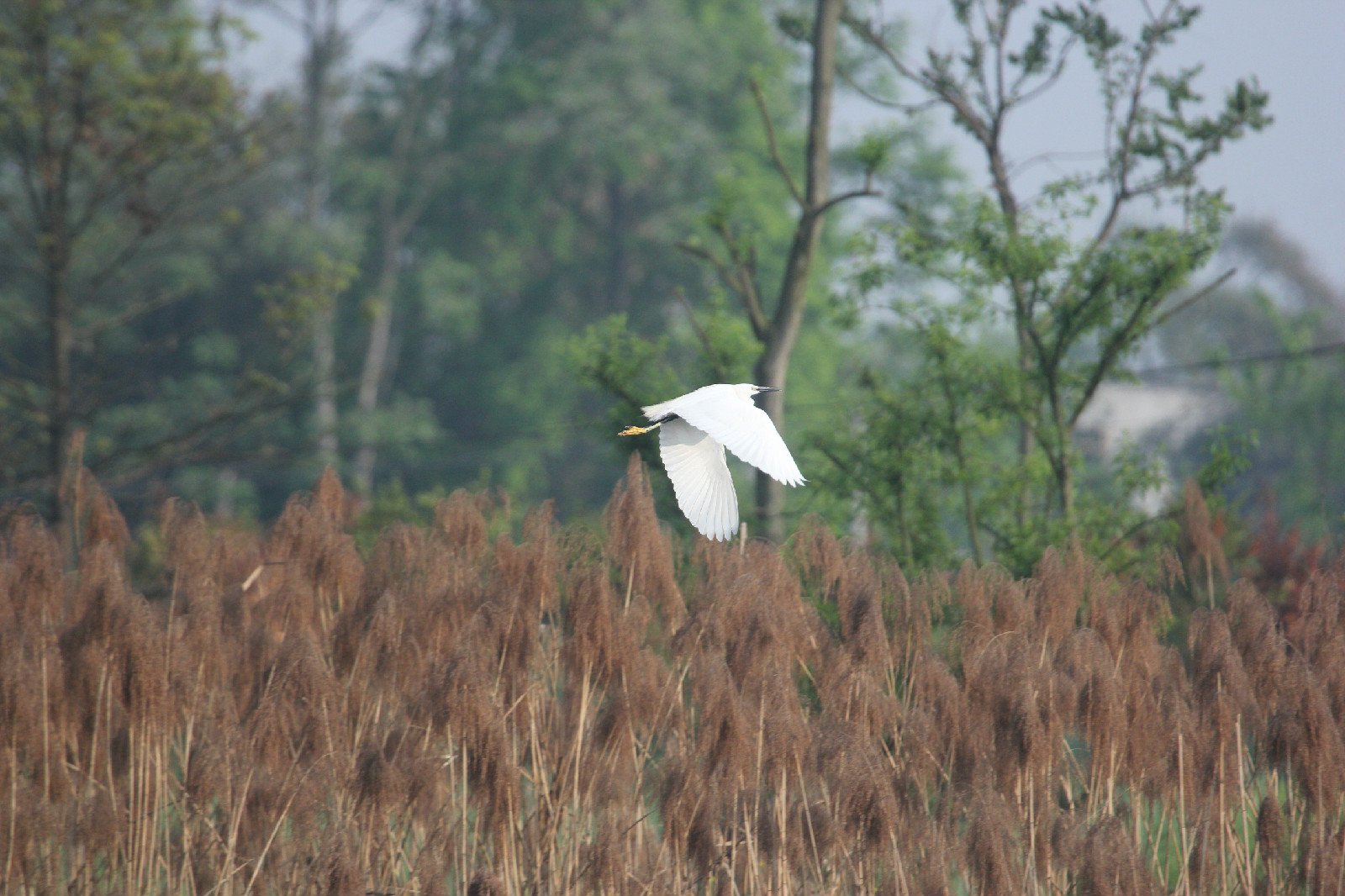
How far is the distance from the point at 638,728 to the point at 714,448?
147 centimetres

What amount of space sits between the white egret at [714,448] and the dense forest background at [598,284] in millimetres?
807

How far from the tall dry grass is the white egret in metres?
0.27

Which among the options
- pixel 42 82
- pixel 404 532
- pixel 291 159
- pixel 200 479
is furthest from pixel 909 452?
pixel 291 159

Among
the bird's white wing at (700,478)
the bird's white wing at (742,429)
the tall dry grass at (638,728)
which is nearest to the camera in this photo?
the tall dry grass at (638,728)

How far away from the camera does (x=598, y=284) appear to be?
2691cm

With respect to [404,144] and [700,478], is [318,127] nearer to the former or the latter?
[404,144]

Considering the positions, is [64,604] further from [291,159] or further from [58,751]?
[291,159]

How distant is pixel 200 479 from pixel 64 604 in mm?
17706

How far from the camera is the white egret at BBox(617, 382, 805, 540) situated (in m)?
4.69

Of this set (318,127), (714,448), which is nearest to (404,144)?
(318,127)

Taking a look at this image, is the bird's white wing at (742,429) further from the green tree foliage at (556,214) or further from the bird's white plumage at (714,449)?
the green tree foliage at (556,214)

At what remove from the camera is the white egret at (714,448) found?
15.4 ft

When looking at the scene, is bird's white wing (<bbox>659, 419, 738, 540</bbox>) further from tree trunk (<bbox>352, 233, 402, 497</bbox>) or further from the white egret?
tree trunk (<bbox>352, 233, 402, 497</bbox>)

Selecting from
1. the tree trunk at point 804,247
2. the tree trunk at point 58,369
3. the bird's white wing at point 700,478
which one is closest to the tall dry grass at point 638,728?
the bird's white wing at point 700,478
